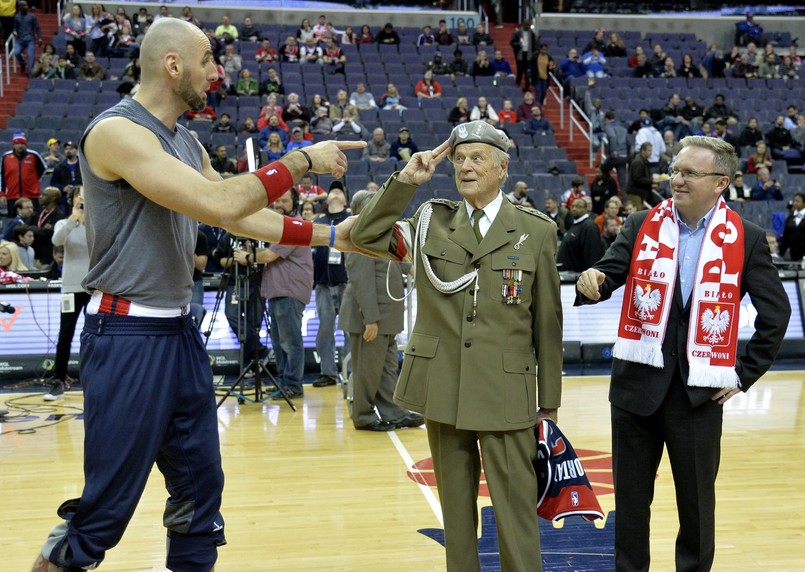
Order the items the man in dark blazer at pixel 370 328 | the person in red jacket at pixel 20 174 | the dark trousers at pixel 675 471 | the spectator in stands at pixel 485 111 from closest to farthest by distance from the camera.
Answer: the dark trousers at pixel 675 471
the man in dark blazer at pixel 370 328
the person in red jacket at pixel 20 174
the spectator in stands at pixel 485 111

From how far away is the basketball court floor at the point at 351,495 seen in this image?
441 centimetres

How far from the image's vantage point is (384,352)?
7.15 m

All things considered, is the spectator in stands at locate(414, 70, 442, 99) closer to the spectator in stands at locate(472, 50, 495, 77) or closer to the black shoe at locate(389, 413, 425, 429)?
the spectator in stands at locate(472, 50, 495, 77)

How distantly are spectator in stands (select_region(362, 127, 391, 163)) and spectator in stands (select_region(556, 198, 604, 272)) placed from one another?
539cm

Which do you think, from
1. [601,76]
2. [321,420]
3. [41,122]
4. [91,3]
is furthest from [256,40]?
A: [321,420]

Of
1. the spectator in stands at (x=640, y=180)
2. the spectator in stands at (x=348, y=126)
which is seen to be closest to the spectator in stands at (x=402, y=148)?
the spectator in stands at (x=348, y=126)

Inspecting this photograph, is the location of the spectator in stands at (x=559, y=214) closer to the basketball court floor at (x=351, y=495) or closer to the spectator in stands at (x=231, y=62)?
the basketball court floor at (x=351, y=495)

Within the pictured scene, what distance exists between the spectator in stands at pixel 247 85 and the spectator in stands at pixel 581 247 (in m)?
8.81

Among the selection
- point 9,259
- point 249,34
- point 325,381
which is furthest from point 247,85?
point 325,381

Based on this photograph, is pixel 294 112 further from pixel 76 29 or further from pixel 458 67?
pixel 76 29

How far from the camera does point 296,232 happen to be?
3.35m

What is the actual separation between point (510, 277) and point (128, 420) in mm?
1443

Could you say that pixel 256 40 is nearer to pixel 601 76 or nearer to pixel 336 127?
pixel 336 127

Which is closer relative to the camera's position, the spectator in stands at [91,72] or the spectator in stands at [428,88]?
the spectator in stands at [91,72]
